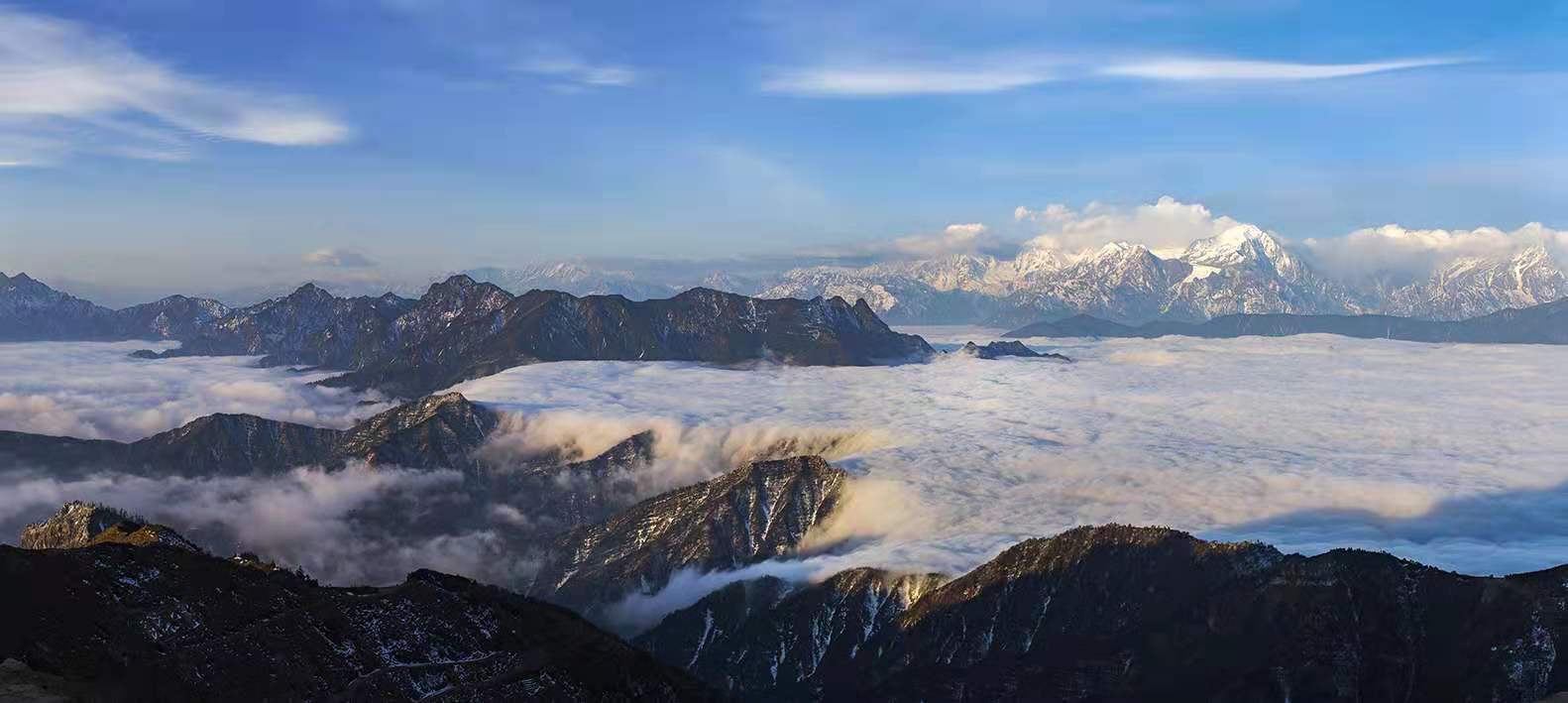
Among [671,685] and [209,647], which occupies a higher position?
[209,647]

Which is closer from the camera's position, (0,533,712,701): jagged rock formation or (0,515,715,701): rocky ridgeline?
(0,515,715,701): rocky ridgeline

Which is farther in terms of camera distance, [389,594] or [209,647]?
[389,594]

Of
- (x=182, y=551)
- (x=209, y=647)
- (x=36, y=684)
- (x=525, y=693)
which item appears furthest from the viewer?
(x=182, y=551)

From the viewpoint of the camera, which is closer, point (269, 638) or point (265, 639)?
point (265, 639)

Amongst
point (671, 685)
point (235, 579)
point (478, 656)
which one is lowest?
point (671, 685)

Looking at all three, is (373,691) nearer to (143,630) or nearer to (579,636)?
(143,630)

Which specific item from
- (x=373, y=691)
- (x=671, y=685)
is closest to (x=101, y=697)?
(x=373, y=691)

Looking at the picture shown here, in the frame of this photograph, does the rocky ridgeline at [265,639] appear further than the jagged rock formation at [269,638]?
No

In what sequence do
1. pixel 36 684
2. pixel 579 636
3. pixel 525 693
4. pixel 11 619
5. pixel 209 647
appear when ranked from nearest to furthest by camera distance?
pixel 36 684
pixel 11 619
pixel 209 647
pixel 525 693
pixel 579 636
